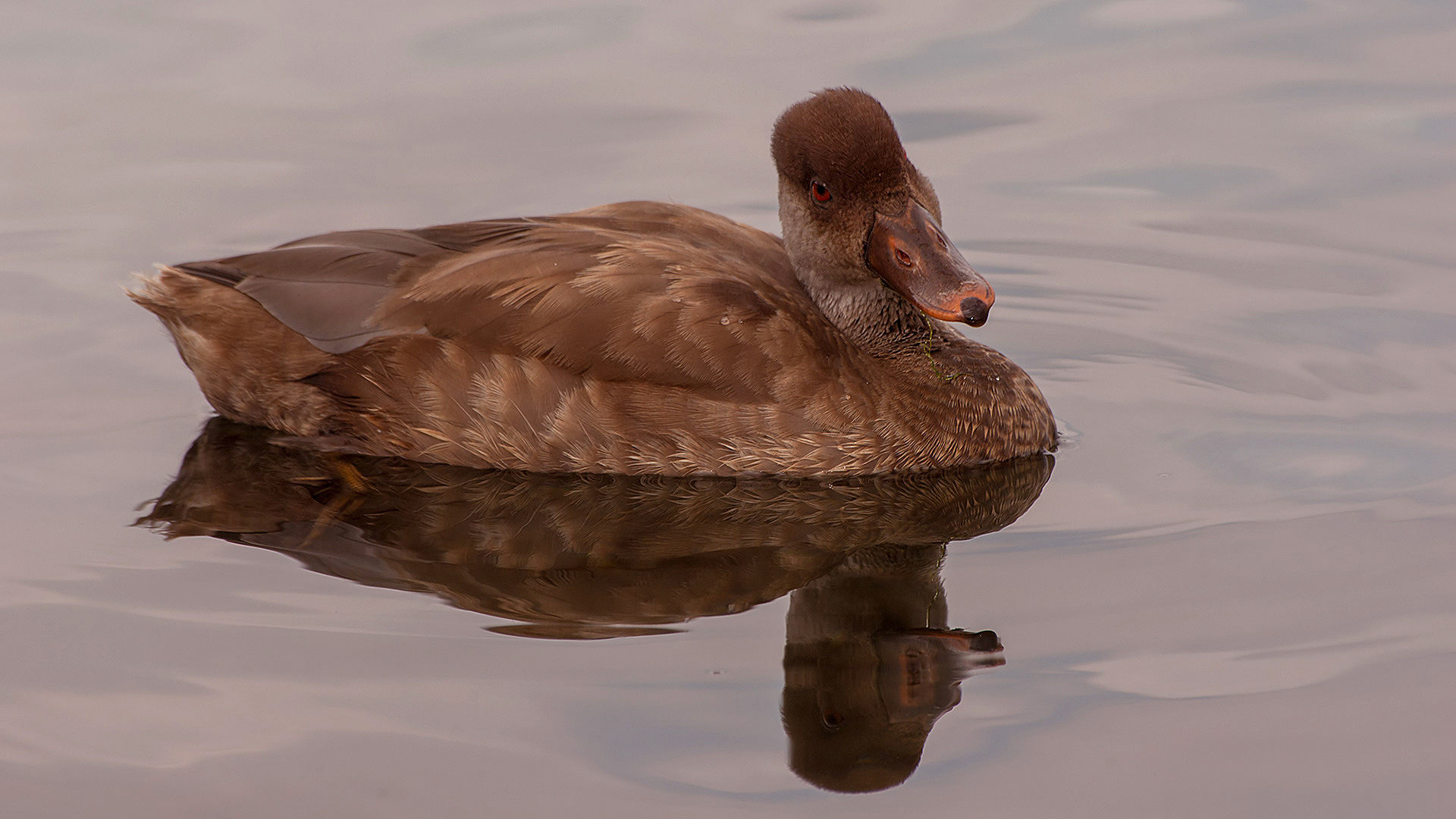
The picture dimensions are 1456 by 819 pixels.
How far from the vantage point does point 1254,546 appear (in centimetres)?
635

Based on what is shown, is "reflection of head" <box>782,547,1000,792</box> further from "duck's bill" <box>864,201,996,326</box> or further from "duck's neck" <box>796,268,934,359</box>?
"duck's neck" <box>796,268,934,359</box>

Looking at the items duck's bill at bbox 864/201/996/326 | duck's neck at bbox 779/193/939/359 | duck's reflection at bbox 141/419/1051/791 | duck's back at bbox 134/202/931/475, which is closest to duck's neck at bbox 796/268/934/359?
duck's neck at bbox 779/193/939/359

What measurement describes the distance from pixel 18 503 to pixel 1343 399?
5.51 meters

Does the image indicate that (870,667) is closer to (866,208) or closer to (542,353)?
(542,353)

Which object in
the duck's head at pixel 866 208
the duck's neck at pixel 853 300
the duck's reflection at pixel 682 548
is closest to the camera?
the duck's reflection at pixel 682 548

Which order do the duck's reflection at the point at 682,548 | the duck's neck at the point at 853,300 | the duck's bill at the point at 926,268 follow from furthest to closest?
the duck's neck at the point at 853,300 < the duck's bill at the point at 926,268 < the duck's reflection at the point at 682,548

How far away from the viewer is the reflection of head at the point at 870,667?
16.8 ft

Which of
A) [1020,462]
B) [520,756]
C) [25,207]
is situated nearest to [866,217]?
[1020,462]

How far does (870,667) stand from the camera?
5617 millimetres

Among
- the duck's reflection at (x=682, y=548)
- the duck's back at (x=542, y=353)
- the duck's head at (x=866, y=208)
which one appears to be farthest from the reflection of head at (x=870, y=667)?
the duck's head at (x=866, y=208)

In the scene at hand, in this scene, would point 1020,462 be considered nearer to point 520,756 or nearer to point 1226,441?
point 1226,441

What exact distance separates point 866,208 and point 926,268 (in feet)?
1.23

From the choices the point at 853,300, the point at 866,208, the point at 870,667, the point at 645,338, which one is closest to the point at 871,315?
the point at 853,300

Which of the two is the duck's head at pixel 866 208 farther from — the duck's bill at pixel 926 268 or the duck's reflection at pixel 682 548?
the duck's reflection at pixel 682 548
